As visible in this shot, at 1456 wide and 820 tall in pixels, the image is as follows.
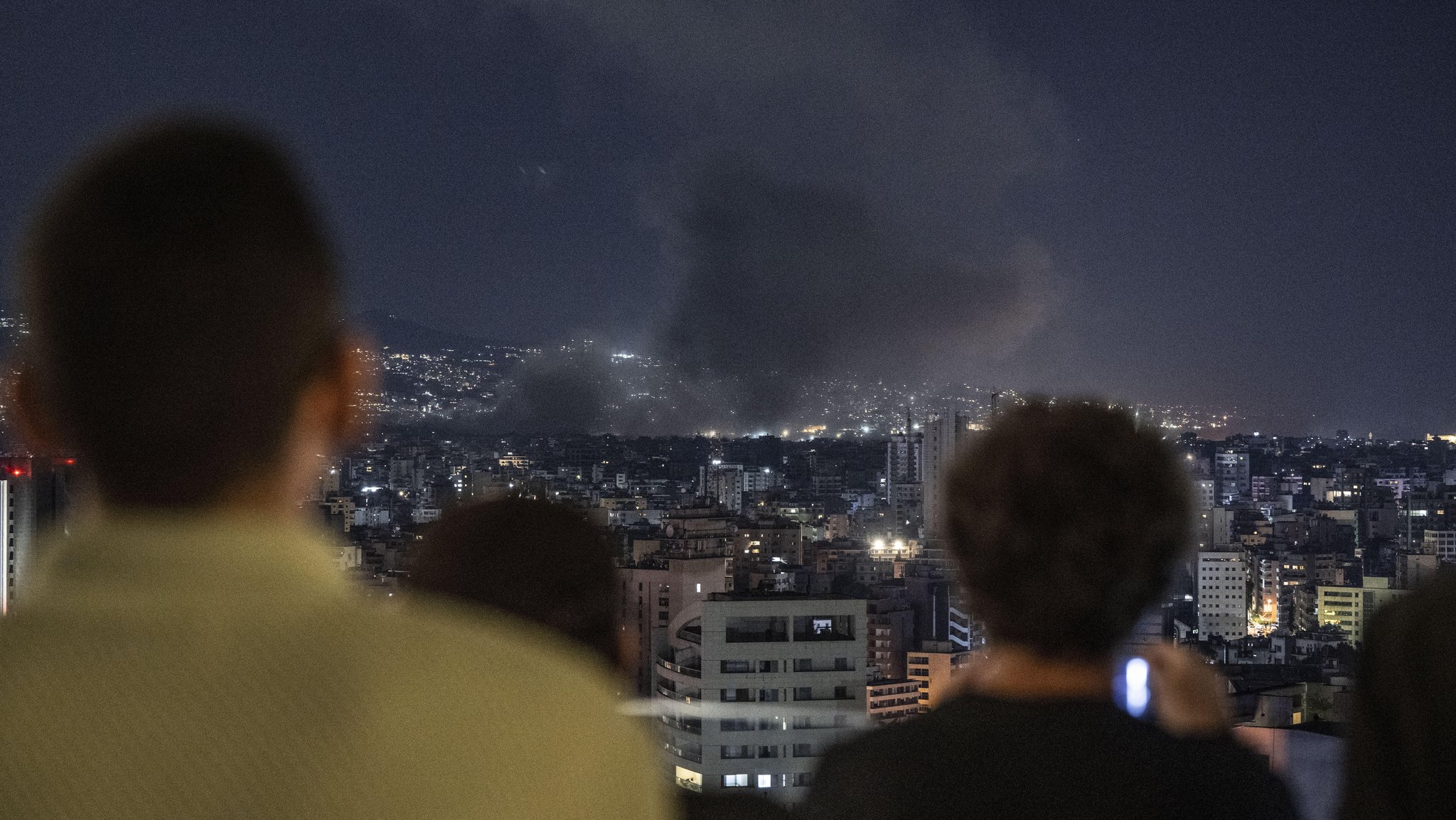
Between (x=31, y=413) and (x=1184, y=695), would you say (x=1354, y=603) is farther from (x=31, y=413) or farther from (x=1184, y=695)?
(x=31, y=413)

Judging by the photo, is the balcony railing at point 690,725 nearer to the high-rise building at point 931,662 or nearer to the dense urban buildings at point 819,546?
the dense urban buildings at point 819,546

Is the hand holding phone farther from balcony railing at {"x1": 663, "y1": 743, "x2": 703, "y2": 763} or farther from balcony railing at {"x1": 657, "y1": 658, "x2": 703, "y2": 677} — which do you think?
balcony railing at {"x1": 657, "y1": 658, "x2": 703, "y2": 677}

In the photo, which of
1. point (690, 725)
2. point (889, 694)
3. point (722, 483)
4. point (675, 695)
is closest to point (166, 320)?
point (690, 725)

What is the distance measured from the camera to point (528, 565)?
1.02 metres

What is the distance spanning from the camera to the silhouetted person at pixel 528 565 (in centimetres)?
99

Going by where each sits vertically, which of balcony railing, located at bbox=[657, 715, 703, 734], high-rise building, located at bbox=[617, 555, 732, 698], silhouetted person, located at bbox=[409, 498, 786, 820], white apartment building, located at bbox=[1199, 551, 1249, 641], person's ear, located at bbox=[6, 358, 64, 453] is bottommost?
white apartment building, located at bbox=[1199, 551, 1249, 641]

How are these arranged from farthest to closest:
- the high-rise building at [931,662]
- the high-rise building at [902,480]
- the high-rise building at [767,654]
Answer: the high-rise building at [902,480], the high-rise building at [767,654], the high-rise building at [931,662]

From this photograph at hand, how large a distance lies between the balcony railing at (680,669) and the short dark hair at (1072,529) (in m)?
3.42

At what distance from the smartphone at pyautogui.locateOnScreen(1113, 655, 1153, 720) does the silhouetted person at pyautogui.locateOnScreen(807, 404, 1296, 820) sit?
0.6 inches

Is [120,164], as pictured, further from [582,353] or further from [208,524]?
[582,353]

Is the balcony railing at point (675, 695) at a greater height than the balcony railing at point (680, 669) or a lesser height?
lesser

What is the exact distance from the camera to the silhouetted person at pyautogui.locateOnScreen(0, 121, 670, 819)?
36cm

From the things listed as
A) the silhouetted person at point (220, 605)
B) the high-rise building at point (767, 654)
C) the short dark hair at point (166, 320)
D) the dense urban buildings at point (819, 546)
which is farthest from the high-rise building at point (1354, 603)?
the high-rise building at point (767, 654)

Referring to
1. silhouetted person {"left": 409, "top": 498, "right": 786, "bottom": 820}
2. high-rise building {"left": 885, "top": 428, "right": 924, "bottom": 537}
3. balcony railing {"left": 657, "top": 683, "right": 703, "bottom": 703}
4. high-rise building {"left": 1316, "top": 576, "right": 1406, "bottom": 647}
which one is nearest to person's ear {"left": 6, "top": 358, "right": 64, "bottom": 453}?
silhouetted person {"left": 409, "top": 498, "right": 786, "bottom": 820}
